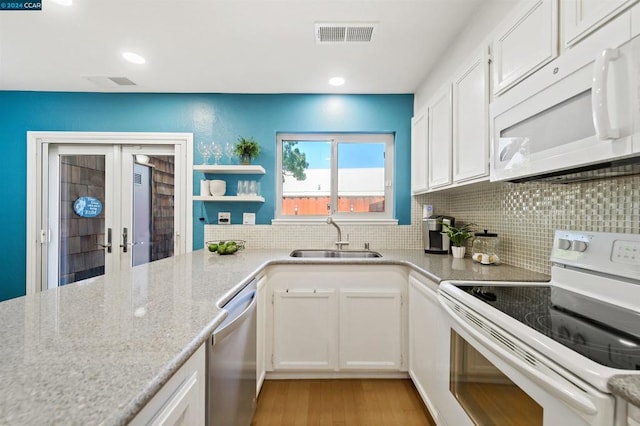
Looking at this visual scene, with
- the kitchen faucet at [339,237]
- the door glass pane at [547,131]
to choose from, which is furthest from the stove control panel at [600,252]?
the kitchen faucet at [339,237]

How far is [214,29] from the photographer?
6.17 feet

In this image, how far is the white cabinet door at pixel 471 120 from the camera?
149 centimetres

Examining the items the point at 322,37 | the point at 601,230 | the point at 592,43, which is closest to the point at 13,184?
the point at 322,37

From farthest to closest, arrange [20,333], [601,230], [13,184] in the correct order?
[13,184], [601,230], [20,333]

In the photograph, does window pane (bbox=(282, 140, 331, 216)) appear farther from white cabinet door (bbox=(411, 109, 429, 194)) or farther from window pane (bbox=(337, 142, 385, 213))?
white cabinet door (bbox=(411, 109, 429, 194))

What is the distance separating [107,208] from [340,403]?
2.75m

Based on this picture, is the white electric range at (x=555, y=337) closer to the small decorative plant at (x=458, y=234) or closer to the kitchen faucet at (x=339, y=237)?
the small decorative plant at (x=458, y=234)

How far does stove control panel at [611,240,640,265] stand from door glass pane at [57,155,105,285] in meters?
3.66

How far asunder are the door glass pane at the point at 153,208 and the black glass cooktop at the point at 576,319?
2.73 m

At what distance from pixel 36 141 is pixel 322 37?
9.58 feet

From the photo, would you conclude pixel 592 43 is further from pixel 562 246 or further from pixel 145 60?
pixel 145 60

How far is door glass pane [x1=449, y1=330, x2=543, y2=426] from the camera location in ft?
2.66

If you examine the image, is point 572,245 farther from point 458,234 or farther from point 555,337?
point 458,234

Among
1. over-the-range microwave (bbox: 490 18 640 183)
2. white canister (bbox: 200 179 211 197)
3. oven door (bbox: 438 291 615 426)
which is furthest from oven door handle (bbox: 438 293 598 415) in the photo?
white canister (bbox: 200 179 211 197)
